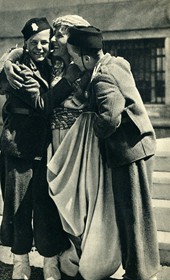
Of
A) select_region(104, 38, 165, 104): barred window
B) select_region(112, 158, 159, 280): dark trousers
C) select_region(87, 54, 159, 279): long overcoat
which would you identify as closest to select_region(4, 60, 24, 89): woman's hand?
select_region(87, 54, 159, 279): long overcoat

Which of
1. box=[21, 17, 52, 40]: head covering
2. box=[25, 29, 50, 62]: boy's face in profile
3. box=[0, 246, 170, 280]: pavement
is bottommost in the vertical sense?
box=[0, 246, 170, 280]: pavement

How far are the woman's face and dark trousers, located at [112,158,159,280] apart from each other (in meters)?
0.98

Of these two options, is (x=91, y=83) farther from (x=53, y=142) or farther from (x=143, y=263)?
(x=143, y=263)

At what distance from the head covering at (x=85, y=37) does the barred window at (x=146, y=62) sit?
2.63 metres

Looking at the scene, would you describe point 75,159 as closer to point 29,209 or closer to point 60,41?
point 29,209

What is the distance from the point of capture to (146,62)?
616 cm

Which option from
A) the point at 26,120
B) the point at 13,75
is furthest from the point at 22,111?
the point at 13,75

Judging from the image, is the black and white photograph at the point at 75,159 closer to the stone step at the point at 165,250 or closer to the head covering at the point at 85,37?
the head covering at the point at 85,37

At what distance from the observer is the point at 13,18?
620 cm

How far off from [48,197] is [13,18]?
3142 millimetres

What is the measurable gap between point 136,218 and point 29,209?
92cm

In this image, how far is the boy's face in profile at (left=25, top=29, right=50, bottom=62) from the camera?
3.71 m

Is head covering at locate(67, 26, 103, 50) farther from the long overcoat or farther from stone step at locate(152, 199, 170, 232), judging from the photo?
stone step at locate(152, 199, 170, 232)

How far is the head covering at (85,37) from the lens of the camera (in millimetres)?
3475
